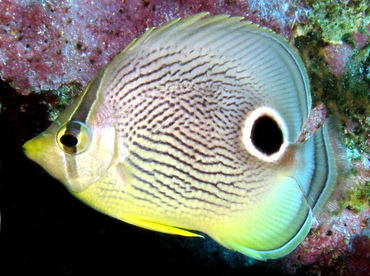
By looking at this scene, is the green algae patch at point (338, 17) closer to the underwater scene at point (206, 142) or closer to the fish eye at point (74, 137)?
the underwater scene at point (206, 142)

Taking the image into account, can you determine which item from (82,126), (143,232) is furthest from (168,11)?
(143,232)

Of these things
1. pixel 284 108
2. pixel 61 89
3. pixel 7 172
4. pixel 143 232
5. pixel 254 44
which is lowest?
pixel 143 232

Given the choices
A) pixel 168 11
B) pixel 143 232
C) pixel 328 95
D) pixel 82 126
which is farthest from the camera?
pixel 143 232

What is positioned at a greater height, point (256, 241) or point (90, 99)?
point (90, 99)

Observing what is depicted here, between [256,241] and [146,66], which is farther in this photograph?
[256,241]

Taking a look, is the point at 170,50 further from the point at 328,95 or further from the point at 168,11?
the point at 328,95

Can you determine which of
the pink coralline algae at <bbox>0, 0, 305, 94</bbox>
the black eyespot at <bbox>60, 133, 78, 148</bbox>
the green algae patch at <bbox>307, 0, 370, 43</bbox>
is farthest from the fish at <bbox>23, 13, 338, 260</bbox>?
the green algae patch at <bbox>307, 0, 370, 43</bbox>

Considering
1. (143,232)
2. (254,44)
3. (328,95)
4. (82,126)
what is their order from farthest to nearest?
1. (143,232)
2. (328,95)
3. (254,44)
4. (82,126)
